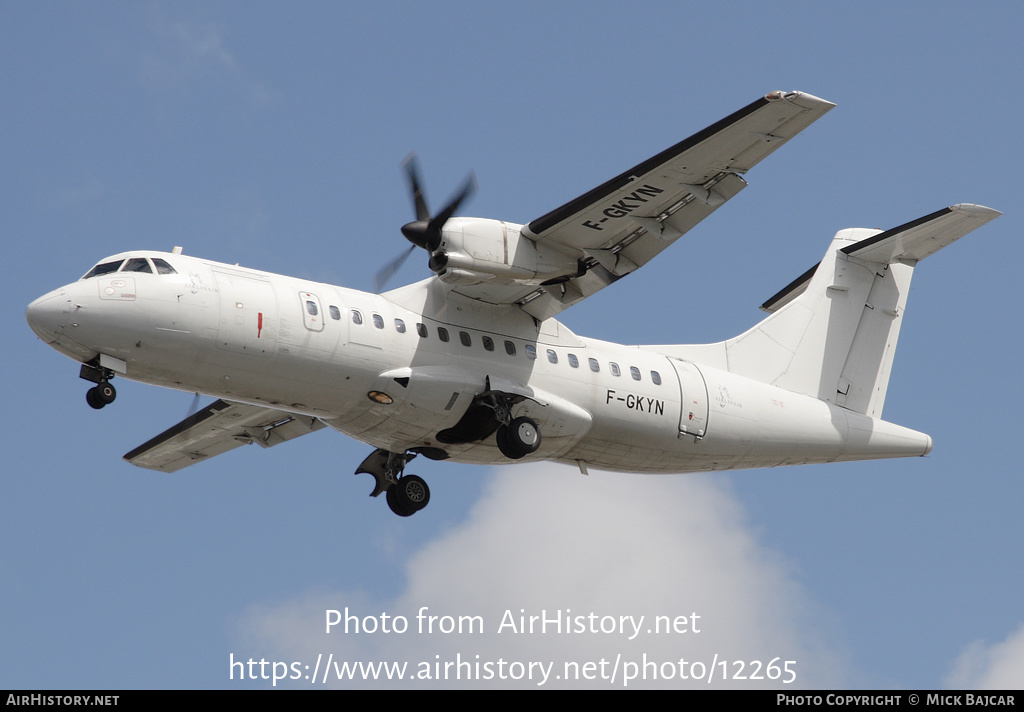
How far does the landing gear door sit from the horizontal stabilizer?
4.01 metres

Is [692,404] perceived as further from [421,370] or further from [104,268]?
[104,268]

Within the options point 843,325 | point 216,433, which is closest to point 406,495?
point 216,433

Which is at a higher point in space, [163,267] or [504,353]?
[163,267]

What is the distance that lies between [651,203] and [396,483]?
16.6 ft

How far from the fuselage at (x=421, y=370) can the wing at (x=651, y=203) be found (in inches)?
24.3

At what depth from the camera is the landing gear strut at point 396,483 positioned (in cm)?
1705

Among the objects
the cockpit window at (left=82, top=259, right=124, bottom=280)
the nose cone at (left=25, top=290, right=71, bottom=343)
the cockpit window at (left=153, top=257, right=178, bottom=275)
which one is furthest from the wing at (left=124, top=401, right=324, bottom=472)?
the nose cone at (left=25, top=290, right=71, bottom=343)

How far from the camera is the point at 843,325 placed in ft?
64.4

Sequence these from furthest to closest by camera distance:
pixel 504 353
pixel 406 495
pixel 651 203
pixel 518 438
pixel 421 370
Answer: pixel 406 495 → pixel 504 353 → pixel 518 438 → pixel 651 203 → pixel 421 370

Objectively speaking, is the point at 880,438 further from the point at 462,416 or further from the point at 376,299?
the point at 376,299

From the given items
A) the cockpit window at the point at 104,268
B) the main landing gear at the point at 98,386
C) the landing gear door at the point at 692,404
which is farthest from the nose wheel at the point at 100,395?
the landing gear door at the point at 692,404

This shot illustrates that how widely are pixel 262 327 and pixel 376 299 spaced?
5.42ft

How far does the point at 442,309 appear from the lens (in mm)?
15797
